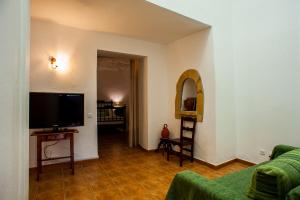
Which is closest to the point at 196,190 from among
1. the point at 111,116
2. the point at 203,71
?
the point at 203,71

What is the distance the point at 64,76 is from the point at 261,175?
3603 millimetres

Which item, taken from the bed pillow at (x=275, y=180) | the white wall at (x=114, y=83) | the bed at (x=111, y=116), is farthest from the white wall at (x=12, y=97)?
the white wall at (x=114, y=83)

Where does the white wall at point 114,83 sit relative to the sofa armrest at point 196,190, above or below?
above

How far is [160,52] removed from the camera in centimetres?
473

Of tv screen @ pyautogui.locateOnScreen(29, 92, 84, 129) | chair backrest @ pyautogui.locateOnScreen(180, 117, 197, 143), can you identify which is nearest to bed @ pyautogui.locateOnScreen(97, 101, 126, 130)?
chair backrest @ pyautogui.locateOnScreen(180, 117, 197, 143)

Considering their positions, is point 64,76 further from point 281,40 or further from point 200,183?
point 281,40

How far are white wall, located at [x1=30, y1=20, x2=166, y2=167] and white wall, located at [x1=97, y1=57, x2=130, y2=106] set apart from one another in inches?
162

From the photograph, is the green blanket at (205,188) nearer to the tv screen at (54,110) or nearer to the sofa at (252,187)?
the sofa at (252,187)

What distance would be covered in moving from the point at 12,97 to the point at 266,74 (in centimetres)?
380

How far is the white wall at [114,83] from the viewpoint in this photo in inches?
340

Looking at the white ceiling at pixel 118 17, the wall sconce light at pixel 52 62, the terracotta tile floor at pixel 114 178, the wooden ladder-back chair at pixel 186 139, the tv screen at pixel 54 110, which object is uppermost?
the white ceiling at pixel 118 17

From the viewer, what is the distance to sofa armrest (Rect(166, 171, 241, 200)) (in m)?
1.23

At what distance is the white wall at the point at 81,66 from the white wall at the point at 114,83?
4.12 m

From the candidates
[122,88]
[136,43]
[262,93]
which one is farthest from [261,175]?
[122,88]
